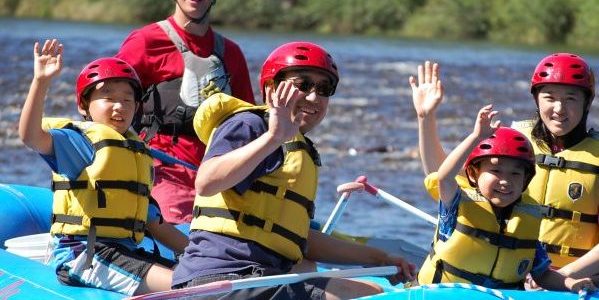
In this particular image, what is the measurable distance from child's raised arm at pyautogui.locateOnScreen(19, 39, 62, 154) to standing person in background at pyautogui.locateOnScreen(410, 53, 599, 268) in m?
1.96

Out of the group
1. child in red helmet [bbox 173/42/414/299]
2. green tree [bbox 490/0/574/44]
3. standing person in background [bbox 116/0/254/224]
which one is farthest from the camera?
green tree [bbox 490/0/574/44]

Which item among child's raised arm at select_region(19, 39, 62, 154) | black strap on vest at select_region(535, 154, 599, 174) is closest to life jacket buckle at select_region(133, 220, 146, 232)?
child's raised arm at select_region(19, 39, 62, 154)

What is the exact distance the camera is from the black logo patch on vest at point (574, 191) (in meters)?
5.35

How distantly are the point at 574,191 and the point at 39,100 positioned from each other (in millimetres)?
2204

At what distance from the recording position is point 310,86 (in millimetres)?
4383

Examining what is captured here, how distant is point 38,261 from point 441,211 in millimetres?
1811

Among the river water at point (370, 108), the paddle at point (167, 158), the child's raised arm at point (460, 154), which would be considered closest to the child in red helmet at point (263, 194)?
the child's raised arm at point (460, 154)

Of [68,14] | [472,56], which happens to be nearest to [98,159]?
[472,56]

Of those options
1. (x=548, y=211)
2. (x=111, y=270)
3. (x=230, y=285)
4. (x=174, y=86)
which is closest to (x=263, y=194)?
(x=230, y=285)

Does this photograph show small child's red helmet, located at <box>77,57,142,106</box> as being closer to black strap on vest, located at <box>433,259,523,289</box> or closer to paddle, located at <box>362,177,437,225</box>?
black strap on vest, located at <box>433,259,523,289</box>

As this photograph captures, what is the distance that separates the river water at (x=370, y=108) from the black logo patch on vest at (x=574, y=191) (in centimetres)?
383

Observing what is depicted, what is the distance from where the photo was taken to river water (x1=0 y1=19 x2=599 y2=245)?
1084 cm

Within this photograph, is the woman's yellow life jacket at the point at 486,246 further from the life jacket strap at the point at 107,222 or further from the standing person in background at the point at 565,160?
the life jacket strap at the point at 107,222

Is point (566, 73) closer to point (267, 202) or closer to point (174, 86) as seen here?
point (267, 202)
